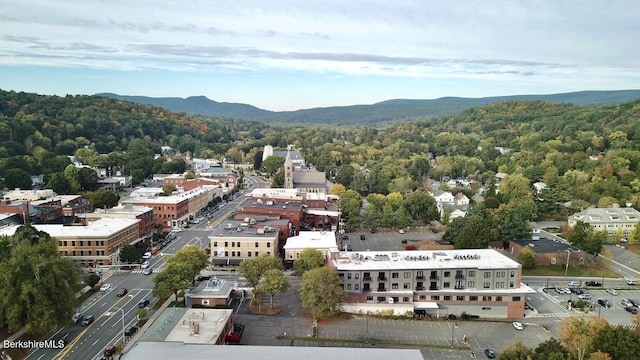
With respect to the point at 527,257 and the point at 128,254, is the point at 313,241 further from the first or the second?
the point at 527,257

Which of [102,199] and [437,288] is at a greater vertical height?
[102,199]

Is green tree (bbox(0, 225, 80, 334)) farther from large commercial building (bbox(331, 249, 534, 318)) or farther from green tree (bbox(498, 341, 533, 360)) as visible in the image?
green tree (bbox(498, 341, 533, 360))

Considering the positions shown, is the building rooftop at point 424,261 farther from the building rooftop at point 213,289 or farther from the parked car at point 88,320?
the parked car at point 88,320

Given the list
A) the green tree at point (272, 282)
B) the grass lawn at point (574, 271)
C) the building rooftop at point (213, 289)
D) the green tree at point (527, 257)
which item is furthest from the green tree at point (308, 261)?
the grass lawn at point (574, 271)

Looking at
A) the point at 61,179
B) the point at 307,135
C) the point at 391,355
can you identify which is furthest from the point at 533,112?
the point at 391,355

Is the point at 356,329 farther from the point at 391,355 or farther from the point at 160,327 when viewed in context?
the point at 160,327

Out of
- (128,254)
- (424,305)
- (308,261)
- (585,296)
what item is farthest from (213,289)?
(585,296)
